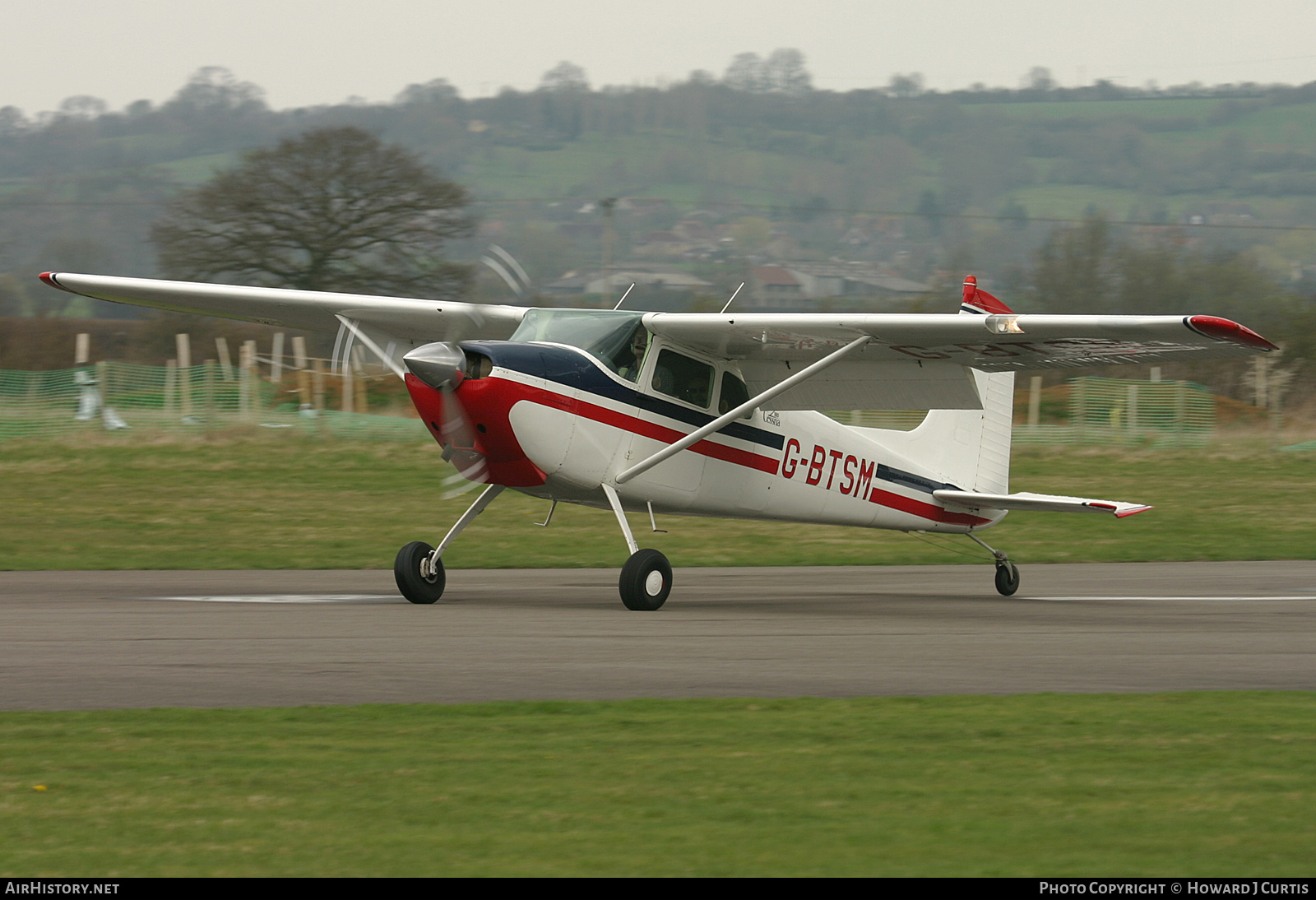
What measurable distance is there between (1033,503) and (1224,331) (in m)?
5.14

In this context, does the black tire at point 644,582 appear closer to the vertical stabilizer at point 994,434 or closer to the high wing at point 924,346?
the high wing at point 924,346

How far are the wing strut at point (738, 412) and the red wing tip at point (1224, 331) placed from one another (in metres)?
3.23

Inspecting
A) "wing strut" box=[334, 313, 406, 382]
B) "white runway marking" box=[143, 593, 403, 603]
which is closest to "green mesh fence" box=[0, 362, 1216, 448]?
"wing strut" box=[334, 313, 406, 382]

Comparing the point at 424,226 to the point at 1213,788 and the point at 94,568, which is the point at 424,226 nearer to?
the point at 94,568

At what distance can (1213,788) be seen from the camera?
568 cm

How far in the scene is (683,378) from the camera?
14.0 meters

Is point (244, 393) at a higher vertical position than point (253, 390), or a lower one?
higher

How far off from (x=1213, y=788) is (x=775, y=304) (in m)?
77.5

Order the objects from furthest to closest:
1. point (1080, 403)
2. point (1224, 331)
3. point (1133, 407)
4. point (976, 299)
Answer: point (1080, 403) < point (1133, 407) < point (976, 299) < point (1224, 331)

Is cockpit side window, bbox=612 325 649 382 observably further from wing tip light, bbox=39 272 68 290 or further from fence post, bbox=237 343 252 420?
fence post, bbox=237 343 252 420

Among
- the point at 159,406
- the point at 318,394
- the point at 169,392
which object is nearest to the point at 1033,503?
the point at 169,392

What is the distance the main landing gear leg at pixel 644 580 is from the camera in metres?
12.7

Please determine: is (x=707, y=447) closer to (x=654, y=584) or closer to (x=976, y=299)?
(x=654, y=584)

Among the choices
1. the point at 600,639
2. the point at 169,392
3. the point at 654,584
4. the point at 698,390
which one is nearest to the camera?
the point at 600,639
